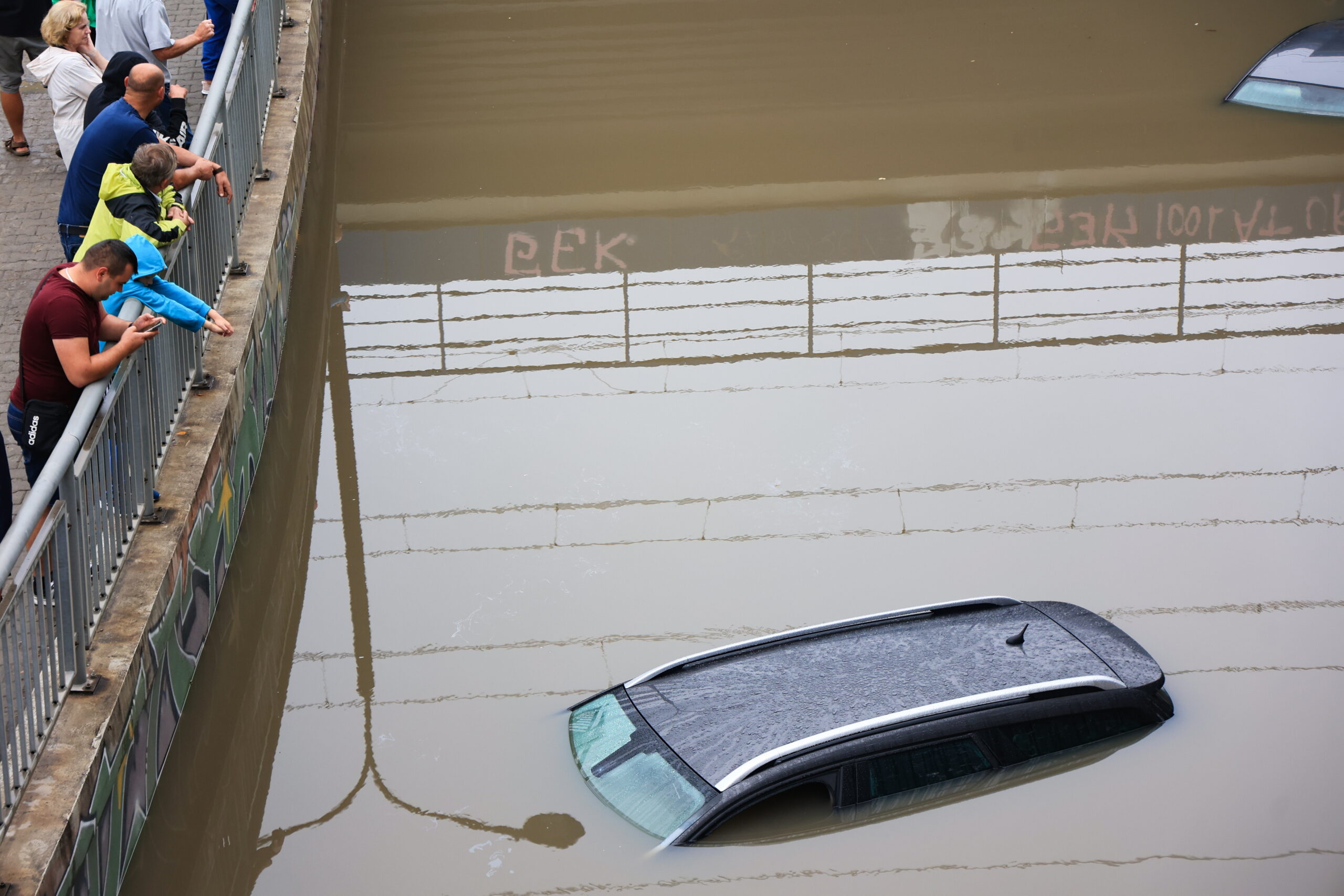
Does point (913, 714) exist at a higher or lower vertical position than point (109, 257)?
lower

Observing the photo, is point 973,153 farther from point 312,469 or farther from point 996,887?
point 996,887

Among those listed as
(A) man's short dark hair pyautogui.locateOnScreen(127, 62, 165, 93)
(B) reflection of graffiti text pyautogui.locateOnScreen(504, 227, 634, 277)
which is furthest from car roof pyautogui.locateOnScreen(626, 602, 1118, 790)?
(B) reflection of graffiti text pyautogui.locateOnScreen(504, 227, 634, 277)

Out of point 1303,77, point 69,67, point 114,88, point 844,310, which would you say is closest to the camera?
point 114,88

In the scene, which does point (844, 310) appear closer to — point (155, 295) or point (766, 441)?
point (766, 441)

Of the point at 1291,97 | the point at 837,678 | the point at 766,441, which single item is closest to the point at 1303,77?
the point at 1291,97

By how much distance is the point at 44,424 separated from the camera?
732 cm

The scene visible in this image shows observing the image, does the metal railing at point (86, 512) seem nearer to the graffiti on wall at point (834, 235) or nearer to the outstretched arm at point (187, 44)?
the outstretched arm at point (187, 44)

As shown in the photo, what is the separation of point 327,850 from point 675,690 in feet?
6.52

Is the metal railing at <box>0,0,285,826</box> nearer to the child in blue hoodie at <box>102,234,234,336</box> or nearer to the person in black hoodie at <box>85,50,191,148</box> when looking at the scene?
the child in blue hoodie at <box>102,234,234,336</box>

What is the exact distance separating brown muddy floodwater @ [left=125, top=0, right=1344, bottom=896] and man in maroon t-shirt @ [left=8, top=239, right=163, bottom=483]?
2.26 m

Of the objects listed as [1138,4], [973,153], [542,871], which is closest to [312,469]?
[542,871]

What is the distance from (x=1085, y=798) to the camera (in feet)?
25.2

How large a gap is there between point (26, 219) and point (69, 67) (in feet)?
4.83

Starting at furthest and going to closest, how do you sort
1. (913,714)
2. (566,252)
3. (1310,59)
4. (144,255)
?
(1310,59)
(566,252)
(144,255)
(913,714)
